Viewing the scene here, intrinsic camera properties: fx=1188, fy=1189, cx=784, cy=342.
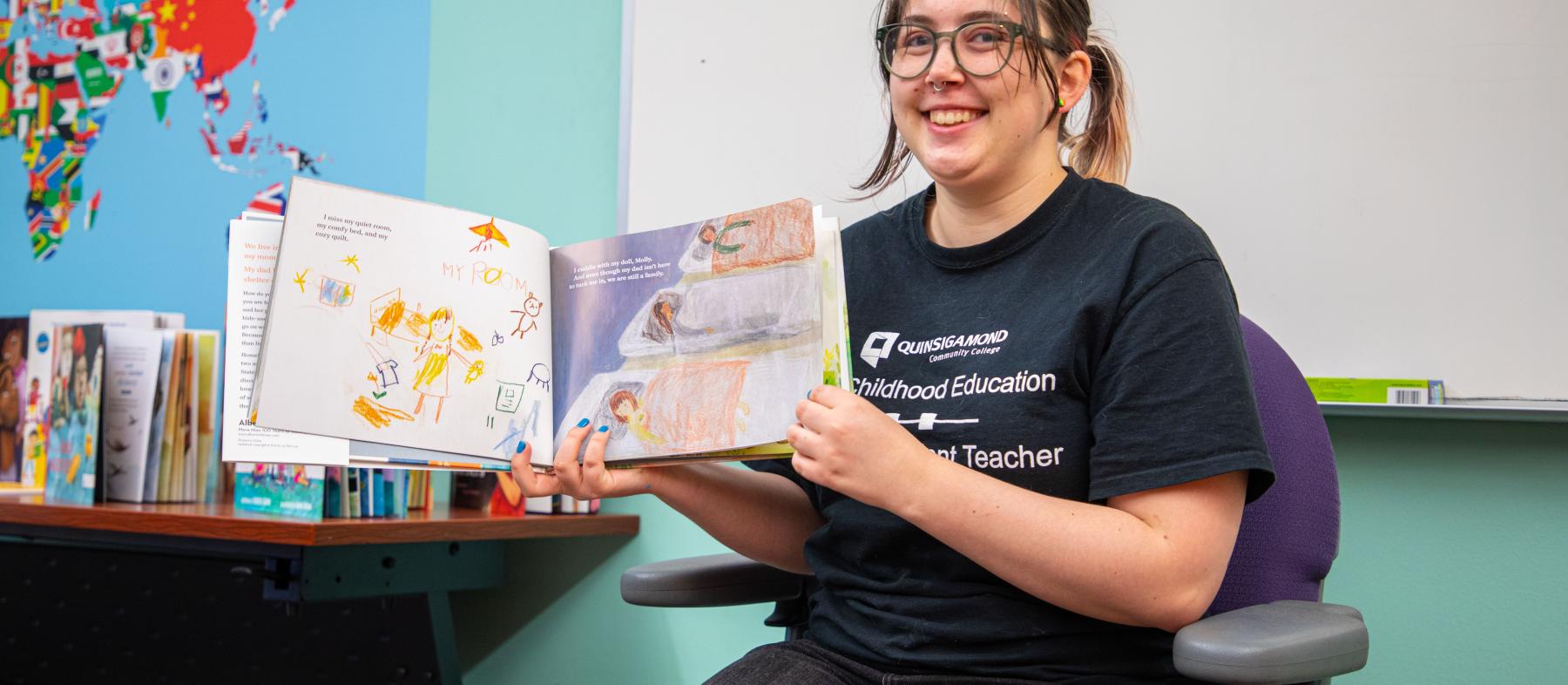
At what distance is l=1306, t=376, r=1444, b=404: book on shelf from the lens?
4.52ft

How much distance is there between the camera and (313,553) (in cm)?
155

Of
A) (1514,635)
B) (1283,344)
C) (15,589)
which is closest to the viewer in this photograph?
(1514,635)

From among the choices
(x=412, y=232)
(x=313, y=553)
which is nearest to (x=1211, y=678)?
(x=412, y=232)

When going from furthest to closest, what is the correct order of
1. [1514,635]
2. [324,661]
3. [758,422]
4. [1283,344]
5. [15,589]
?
[15,589], [324,661], [1283,344], [1514,635], [758,422]

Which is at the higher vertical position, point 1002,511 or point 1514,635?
point 1002,511

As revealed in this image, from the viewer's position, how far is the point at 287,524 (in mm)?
1471

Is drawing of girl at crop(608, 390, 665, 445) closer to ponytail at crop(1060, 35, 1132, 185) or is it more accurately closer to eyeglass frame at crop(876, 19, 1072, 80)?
eyeglass frame at crop(876, 19, 1072, 80)

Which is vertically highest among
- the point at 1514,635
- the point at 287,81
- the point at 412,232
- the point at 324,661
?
the point at 287,81

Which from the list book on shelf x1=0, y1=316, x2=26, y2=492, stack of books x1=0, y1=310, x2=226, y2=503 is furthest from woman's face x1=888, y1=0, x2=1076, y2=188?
book on shelf x1=0, y1=316, x2=26, y2=492

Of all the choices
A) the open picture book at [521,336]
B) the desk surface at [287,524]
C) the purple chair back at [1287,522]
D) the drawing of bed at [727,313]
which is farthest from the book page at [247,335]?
the purple chair back at [1287,522]

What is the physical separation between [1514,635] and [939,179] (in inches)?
34.9

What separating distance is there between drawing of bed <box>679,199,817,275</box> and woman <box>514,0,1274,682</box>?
0.12 meters

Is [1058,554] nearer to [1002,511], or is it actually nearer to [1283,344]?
[1002,511]

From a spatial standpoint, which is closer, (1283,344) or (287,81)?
(1283,344)
